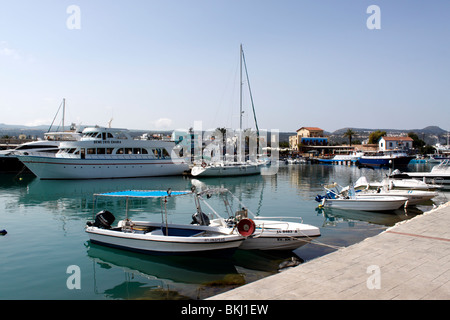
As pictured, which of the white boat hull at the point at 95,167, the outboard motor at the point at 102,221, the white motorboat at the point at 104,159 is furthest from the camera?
the white motorboat at the point at 104,159

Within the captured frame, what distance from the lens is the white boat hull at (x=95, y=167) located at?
41.1 m

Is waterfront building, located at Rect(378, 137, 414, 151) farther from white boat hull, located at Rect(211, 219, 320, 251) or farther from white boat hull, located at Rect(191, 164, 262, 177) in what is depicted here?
white boat hull, located at Rect(211, 219, 320, 251)

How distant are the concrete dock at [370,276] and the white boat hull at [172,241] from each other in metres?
3.72

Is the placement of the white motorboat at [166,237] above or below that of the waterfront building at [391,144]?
below

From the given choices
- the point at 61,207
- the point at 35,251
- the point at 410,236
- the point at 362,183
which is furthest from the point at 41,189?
the point at 410,236

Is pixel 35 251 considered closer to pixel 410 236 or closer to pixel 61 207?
pixel 61 207

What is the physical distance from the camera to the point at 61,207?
77.3ft

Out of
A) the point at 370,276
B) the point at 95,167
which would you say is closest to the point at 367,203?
the point at 370,276

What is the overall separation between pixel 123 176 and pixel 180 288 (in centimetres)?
3771

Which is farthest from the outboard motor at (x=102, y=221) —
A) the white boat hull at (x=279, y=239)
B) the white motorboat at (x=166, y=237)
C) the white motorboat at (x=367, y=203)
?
the white motorboat at (x=367, y=203)

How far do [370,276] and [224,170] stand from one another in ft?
135

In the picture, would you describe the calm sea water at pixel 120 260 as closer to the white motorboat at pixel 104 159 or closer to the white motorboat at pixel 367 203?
the white motorboat at pixel 367 203

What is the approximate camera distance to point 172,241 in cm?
1181
